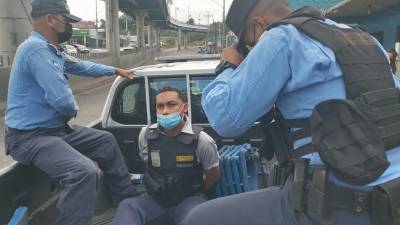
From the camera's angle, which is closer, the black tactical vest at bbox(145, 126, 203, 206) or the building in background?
the black tactical vest at bbox(145, 126, 203, 206)

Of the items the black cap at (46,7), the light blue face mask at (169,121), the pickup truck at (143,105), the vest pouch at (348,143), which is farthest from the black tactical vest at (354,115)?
the black cap at (46,7)

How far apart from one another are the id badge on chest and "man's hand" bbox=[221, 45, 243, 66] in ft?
4.89

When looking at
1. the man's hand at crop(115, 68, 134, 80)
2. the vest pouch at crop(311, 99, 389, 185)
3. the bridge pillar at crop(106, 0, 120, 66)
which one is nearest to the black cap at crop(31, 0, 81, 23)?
the man's hand at crop(115, 68, 134, 80)

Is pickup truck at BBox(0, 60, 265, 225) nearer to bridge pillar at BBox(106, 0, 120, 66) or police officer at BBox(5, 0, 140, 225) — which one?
police officer at BBox(5, 0, 140, 225)

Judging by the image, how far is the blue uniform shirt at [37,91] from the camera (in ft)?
10.4

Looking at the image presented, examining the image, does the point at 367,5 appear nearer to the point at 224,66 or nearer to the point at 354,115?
the point at 224,66

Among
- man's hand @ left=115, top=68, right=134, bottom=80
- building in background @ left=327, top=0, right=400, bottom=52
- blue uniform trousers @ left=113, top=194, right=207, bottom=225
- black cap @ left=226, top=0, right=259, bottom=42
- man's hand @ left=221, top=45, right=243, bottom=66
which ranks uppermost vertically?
building in background @ left=327, top=0, right=400, bottom=52

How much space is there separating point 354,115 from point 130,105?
303 centimetres

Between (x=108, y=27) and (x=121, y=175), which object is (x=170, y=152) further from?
(x=108, y=27)

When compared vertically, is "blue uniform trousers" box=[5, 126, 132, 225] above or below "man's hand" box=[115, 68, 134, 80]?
below

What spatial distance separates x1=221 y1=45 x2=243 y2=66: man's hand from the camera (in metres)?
1.92

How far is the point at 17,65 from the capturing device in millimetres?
3273

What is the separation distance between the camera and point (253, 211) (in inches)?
71.2

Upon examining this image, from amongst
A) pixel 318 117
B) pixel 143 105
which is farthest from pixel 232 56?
pixel 143 105
